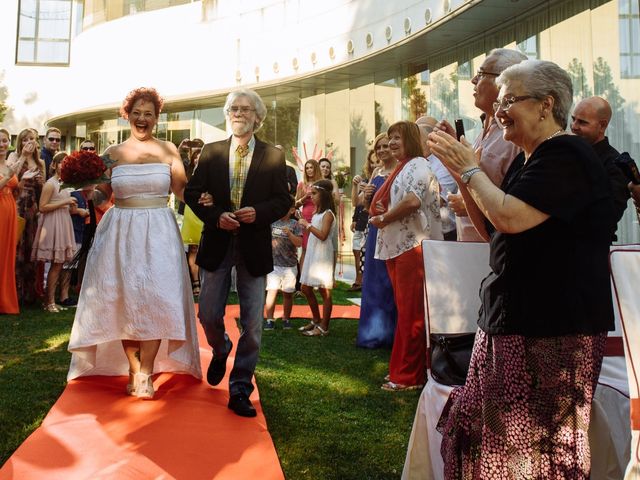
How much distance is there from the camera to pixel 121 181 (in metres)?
4.59

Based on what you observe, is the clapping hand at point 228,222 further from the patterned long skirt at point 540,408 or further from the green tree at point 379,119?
the green tree at point 379,119

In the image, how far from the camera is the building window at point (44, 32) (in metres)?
28.7

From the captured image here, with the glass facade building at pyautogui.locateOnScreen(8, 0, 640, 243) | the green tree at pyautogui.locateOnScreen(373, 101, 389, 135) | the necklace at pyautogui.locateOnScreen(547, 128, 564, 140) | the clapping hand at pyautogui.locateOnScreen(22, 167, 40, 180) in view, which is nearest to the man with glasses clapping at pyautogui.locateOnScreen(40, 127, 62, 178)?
the clapping hand at pyautogui.locateOnScreen(22, 167, 40, 180)

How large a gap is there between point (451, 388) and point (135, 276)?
2.39m

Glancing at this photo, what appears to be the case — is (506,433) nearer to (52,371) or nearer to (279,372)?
(279,372)

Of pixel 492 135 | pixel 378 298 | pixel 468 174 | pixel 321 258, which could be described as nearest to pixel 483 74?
pixel 492 135

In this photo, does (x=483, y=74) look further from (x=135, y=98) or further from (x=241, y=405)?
(x=135, y=98)

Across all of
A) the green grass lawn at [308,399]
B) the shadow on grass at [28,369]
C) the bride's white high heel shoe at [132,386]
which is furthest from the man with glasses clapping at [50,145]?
the bride's white high heel shoe at [132,386]

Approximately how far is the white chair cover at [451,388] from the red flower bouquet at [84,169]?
244 centimetres

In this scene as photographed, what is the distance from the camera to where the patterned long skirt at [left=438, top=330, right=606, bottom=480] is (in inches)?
86.7

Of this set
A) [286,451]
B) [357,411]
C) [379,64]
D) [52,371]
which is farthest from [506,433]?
[379,64]

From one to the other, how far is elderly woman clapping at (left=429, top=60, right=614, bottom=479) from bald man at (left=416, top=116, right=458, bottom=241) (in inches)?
120

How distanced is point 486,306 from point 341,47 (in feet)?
→ 50.8

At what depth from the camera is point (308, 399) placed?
182 inches
